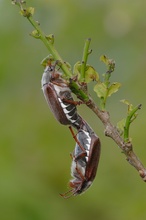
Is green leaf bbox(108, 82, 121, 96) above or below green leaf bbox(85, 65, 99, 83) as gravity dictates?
below

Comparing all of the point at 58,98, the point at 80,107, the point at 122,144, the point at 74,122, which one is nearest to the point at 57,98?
the point at 58,98

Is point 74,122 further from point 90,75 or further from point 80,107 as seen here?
point 80,107

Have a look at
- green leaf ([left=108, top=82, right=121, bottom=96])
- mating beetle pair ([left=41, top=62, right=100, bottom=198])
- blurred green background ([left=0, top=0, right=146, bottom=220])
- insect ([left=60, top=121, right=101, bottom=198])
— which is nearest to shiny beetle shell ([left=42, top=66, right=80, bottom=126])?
mating beetle pair ([left=41, top=62, right=100, bottom=198])

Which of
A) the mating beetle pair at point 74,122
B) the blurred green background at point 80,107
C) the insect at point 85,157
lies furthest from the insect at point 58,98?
the blurred green background at point 80,107

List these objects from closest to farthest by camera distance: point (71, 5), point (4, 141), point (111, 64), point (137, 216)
Result: point (111, 64)
point (137, 216)
point (4, 141)
point (71, 5)

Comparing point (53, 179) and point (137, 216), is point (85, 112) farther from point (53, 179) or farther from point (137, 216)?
point (137, 216)

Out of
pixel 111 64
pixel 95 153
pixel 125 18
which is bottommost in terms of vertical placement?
pixel 95 153

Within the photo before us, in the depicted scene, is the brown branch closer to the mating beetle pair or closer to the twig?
the twig

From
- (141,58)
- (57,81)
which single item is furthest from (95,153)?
(141,58)
